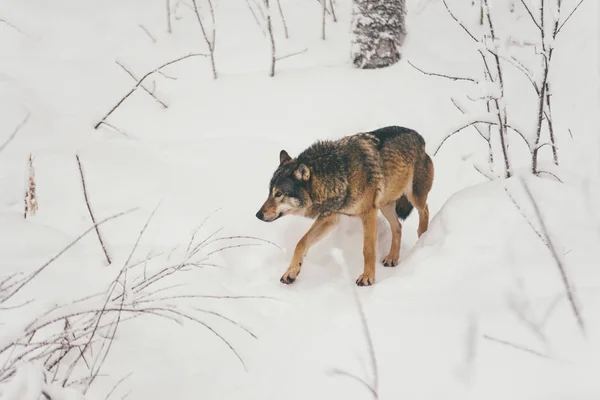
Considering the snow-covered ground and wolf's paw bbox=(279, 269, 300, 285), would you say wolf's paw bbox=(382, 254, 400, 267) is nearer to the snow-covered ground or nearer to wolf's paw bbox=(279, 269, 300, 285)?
the snow-covered ground

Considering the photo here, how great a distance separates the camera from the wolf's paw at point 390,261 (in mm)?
4102

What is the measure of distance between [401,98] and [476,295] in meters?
3.64

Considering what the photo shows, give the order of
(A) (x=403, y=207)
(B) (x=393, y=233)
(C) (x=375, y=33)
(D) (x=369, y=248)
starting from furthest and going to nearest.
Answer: (C) (x=375, y=33)
(A) (x=403, y=207)
(B) (x=393, y=233)
(D) (x=369, y=248)

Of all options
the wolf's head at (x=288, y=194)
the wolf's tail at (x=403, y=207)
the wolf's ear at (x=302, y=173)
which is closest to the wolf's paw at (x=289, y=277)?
the wolf's head at (x=288, y=194)

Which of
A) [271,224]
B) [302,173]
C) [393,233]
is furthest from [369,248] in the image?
[271,224]

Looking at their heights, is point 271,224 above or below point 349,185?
below

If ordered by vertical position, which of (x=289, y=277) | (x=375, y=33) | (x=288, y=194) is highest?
(x=375, y=33)

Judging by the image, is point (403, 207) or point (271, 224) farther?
point (403, 207)

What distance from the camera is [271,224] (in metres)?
4.21

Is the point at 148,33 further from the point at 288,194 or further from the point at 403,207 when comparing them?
the point at 403,207

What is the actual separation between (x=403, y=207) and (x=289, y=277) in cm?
142

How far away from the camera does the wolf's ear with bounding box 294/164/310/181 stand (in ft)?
12.1

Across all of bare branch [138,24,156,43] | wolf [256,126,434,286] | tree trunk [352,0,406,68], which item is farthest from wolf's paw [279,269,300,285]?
bare branch [138,24,156,43]

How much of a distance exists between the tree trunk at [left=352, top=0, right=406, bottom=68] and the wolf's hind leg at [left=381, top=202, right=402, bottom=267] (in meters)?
2.31
